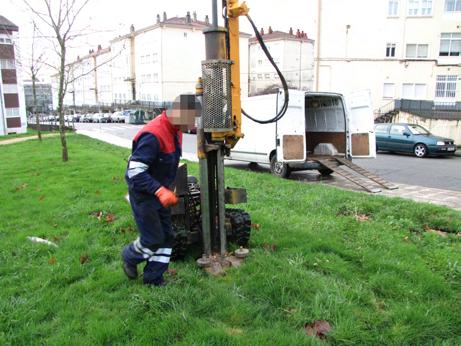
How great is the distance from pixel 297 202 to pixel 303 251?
278 centimetres

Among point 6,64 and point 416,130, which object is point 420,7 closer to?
point 416,130

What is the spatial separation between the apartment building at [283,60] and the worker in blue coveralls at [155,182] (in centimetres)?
5712

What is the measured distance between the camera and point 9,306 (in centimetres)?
349

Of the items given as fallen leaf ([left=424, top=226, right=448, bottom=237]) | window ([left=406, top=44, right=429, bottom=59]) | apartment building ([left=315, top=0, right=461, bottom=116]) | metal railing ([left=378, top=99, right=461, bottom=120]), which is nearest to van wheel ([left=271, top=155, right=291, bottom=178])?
fallen leaf ([left=424, top=226, right=448, bottom=237])

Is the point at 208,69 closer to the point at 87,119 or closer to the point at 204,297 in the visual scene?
the point at 204,297

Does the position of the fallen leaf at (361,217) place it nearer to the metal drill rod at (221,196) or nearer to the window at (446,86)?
the metal drill rod at (221,196)

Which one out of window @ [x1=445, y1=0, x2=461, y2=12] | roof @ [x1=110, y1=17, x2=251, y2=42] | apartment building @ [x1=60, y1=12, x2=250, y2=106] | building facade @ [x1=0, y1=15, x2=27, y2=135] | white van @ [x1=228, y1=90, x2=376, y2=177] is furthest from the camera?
apartment building @ [x1=60, y1=12, x2=250, y2=106]

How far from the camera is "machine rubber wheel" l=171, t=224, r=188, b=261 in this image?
438 centimetres

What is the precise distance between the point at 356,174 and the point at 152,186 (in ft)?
28.0

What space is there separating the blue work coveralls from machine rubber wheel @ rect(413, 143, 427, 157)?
17.3 meters


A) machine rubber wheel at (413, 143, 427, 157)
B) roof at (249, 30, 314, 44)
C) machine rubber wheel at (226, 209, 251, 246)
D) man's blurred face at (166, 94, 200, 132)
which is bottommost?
machine rubber wheel at (413, 143, 427, 157)

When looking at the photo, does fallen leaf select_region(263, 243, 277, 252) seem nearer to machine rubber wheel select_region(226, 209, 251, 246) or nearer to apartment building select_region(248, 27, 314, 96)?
machine rubber wheel select_region(226, 209, 251, 246)

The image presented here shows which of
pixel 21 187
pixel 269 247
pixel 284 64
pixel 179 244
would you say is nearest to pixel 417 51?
pixel 284 64

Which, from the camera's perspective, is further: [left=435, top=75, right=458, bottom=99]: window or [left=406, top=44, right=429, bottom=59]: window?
[left=406, top=44, right=429, bottom=59]: window
